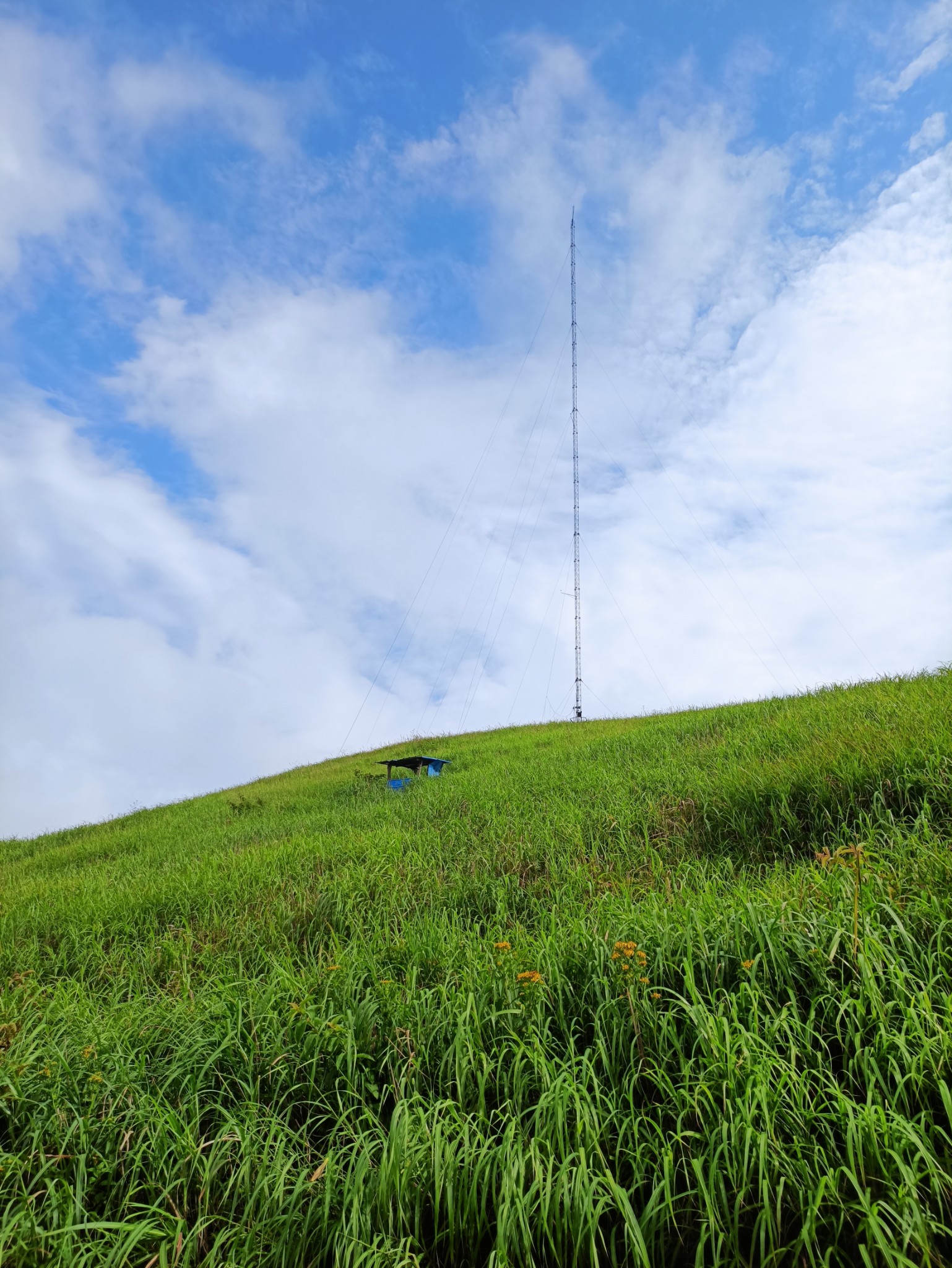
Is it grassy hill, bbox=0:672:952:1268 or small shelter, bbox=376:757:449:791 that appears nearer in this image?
grassy hill, bbox=0:672:952:1268

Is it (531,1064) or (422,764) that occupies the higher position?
(422,764)

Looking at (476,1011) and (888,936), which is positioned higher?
(888,936)

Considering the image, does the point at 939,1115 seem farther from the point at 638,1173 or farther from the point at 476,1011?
the point at 476,1011

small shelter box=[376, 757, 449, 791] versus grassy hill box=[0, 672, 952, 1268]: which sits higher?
small shelter box=[376, 757, 449, 791]

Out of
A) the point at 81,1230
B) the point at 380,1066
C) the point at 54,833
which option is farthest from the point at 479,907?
the point at 54,833

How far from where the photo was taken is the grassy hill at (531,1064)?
227 cm

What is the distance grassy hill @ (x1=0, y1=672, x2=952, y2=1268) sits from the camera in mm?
2271

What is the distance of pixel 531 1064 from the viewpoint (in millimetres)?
3084

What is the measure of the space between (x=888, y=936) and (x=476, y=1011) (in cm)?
216

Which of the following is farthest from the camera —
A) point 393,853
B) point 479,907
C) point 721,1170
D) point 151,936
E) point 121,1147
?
point 393,853

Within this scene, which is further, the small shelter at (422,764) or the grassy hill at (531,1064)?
the small shelter at (422,764)

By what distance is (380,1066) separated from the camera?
128 inches

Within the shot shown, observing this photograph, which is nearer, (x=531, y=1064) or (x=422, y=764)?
(x=531, y=1064)

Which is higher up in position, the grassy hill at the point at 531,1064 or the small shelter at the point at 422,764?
the small shelter at the point at 422,764
